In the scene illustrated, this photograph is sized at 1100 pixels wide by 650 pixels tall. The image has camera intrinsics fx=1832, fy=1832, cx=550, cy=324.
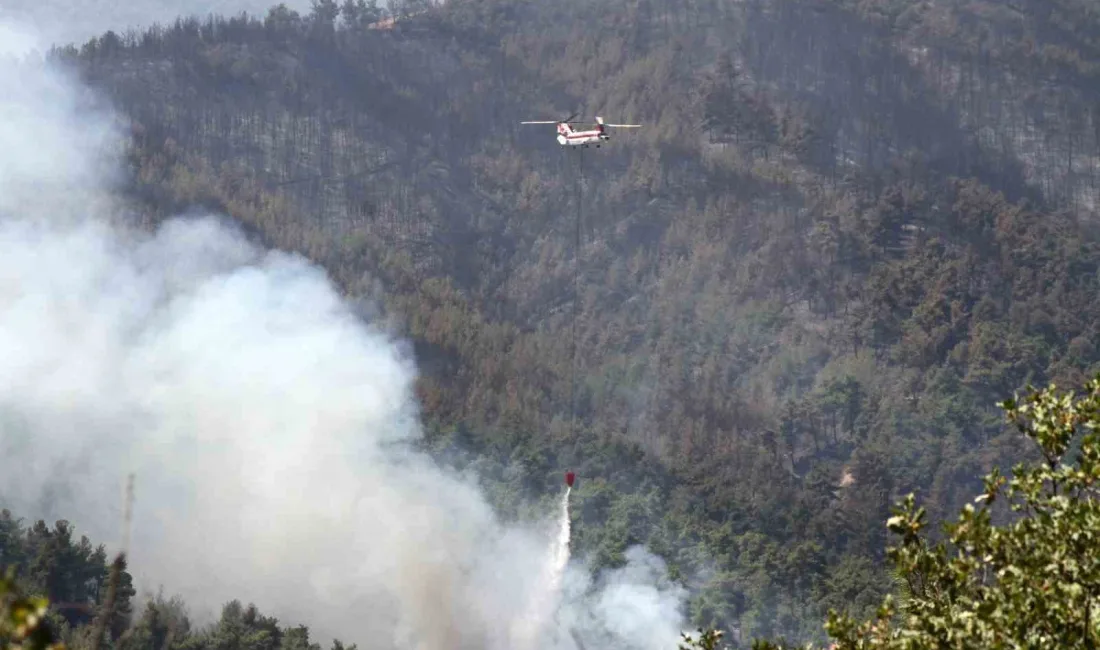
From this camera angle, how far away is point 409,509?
111 m

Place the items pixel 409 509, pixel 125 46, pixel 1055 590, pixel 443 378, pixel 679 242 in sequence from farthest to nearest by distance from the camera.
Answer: pixel 125 46 → pixel 679 242 → pixel 443 378 → pixel 409 509 → pixel 1055 590

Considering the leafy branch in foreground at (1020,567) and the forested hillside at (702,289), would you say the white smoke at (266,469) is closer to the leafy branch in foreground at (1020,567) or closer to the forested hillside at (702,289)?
the forested hillside at (702,289)

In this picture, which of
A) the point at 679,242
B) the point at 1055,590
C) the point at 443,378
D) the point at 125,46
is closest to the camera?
the point at 1055,590

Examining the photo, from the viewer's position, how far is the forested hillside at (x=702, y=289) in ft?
424

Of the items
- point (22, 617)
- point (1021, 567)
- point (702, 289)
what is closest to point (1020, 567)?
point (1021, 567)

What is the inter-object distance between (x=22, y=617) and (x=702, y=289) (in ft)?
520

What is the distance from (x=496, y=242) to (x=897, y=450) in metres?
56.8

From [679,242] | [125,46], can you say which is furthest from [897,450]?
[125,46]

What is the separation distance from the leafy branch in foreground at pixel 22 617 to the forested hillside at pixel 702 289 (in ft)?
306

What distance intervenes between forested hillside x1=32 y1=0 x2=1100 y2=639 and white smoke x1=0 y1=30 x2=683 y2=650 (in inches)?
247

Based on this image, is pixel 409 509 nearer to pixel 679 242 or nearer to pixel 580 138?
pixel 580 138

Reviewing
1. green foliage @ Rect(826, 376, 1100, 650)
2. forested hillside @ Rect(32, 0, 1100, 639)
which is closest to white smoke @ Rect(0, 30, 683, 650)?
forested hillside @ Rect(32, 0, 1100, 639)

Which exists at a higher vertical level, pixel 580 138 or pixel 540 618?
pixel 580 138

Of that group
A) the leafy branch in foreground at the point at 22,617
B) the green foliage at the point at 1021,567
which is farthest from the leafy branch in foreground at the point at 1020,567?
the leafy branch in foreground at the point at 22,617
